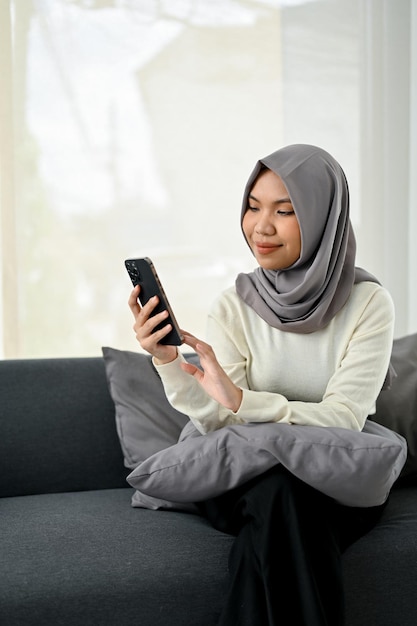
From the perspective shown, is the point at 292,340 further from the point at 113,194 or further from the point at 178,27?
the point at 178,27

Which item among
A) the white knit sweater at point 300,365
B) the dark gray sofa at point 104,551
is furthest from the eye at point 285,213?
the dark gray sofa at point 104,551

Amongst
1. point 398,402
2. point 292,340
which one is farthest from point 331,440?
point 398,402

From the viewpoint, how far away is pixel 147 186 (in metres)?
3.49

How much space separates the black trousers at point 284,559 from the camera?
5.44 feet

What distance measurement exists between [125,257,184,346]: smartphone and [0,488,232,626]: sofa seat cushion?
46cm

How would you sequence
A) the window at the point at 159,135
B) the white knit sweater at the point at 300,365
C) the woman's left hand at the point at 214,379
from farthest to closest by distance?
1. the window at the point at 159,135
2. the white knit sweater at the point at 300,365
3. the woman's left hand at the point at 214,379

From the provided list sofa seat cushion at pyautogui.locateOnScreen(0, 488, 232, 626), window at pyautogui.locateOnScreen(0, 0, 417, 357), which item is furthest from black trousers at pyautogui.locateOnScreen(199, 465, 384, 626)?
window at pyautogui.locateOnScreen(0, 0, 417, 357)

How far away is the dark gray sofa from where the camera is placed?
1733mm

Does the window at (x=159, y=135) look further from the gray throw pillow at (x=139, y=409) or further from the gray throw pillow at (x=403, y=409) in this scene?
the gray throw pillow at (x=403, y=409)

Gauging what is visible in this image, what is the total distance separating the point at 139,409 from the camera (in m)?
2.38

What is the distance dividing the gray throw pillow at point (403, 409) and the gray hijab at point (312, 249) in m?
0.41

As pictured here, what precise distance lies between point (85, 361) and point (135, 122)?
1312 mm

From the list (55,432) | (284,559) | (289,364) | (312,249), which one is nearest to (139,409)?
(55,432)

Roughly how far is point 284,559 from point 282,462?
7.8 inches
